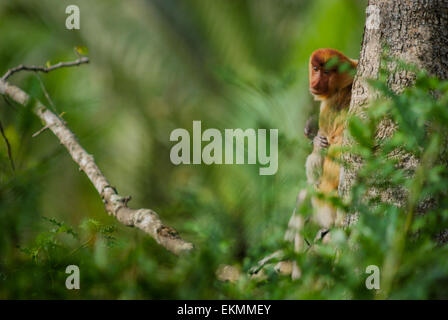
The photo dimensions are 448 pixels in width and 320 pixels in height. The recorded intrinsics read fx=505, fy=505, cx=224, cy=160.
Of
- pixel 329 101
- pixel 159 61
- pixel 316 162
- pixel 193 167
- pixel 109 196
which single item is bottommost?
pixel 109 196

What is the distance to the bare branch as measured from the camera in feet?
4.45

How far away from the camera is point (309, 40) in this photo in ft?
14.8

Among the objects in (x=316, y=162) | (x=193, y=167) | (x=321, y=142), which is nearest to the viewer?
(x=321, y=142)

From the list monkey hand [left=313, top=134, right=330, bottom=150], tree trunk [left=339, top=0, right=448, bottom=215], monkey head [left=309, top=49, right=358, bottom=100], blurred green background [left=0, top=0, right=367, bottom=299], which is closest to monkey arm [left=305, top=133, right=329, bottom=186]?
monkey hand [left=313, top=134, right=330, bottom=150]

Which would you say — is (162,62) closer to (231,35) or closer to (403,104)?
(231,35)

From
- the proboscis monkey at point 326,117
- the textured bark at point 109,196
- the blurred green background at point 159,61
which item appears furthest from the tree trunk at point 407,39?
the blurred green background at point 159,61

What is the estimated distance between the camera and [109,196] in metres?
1.66

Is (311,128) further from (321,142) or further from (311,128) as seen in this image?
(321,142)

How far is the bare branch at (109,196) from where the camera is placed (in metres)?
1.36

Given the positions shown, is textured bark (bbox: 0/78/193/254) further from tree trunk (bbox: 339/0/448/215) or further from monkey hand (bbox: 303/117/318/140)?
monkey hand (bbox: 303/117/318/140)

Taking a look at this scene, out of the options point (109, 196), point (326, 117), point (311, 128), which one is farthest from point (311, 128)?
point (109, 196)

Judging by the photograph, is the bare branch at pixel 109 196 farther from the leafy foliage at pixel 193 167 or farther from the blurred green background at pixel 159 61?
the blurred green background at pixel 159 61

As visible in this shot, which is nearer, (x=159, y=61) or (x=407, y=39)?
(x=407, y=39)

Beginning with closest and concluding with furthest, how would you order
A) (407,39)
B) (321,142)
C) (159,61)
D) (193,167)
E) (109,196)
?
1. (407,39)
2. (109,196)
3. (321,142)
4. (193,167)
5. (159,61)
